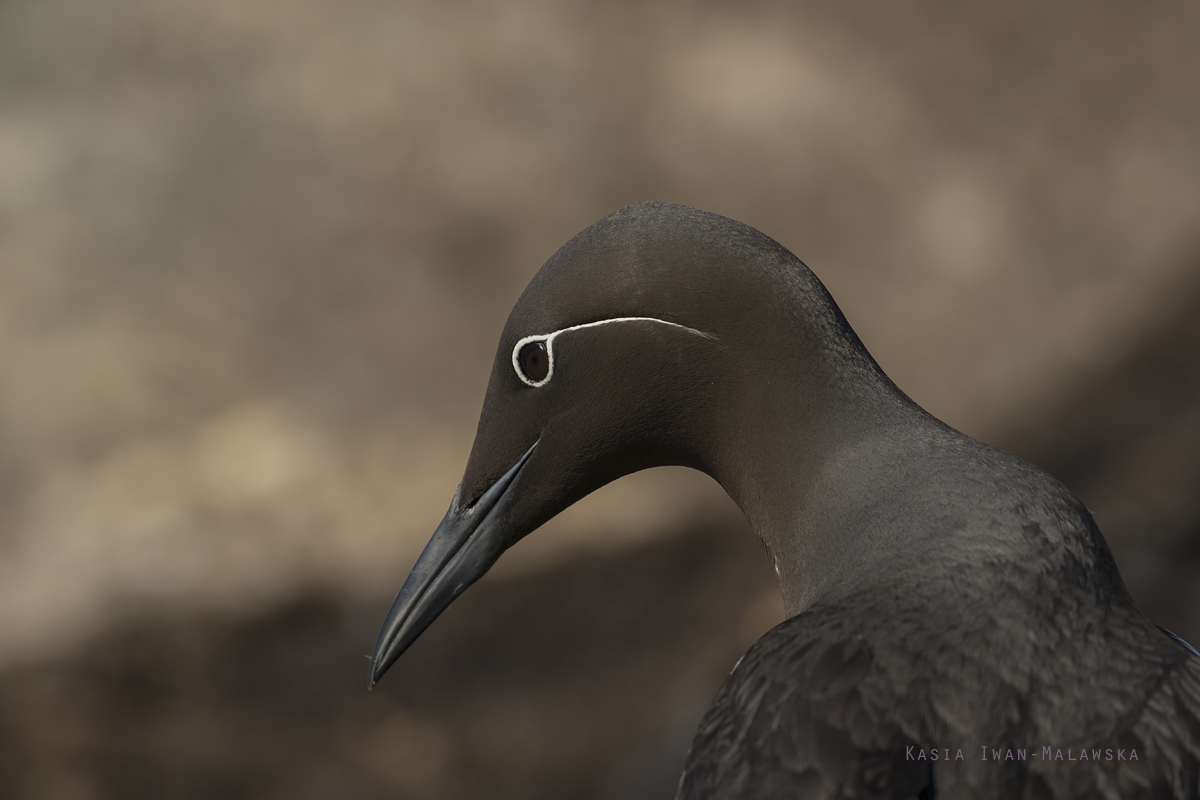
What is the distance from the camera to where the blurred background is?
23.9 ft

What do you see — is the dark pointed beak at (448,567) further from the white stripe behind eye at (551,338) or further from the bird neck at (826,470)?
the bird neck at (826,470)

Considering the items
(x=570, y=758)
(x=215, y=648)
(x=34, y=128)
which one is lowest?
(x=570, y=758)

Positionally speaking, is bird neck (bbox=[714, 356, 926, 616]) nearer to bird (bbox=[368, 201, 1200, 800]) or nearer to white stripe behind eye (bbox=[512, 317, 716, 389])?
bird (bbox=[368, 201, 1200, 800])

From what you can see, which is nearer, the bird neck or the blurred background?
the bird neck

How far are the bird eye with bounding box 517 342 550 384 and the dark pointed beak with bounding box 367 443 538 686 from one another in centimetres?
40

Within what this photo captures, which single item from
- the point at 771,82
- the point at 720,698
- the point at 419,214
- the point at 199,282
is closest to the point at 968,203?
the point at 771,82

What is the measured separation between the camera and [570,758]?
747cm

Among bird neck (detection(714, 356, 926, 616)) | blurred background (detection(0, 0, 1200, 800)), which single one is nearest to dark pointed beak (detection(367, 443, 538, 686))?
bird neck (detection(714, 356, 926, 616))

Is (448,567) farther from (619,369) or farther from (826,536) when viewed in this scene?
(826,536)

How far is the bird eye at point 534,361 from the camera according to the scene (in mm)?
3305

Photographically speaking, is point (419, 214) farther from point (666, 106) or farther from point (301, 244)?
point (666, 106)

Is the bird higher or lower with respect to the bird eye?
lower

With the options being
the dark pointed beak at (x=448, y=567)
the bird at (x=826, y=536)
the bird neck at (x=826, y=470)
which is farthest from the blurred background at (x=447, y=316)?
the bird neck at (x=826, y=470)

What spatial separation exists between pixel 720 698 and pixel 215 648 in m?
5.34
